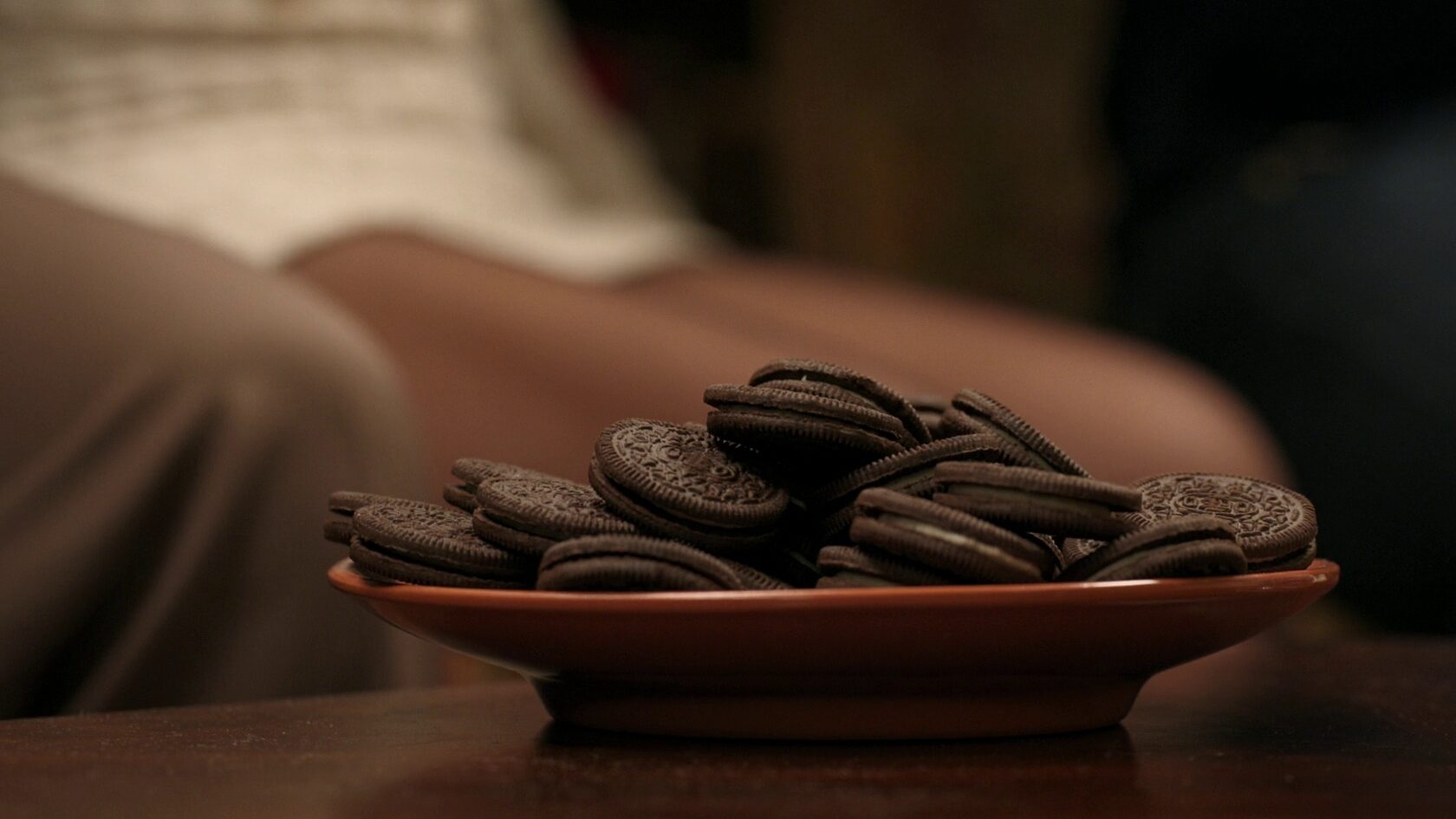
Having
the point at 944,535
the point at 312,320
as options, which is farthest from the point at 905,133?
the point at 944,535

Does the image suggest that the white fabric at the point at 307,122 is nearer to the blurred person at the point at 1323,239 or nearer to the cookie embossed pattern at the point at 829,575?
the blurred person at the point at 1323,239

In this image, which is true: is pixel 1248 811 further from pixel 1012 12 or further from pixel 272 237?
pixel 1012 12

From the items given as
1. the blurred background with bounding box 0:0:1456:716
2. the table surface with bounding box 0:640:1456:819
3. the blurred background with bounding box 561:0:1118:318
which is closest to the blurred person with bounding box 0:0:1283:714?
the blurred background with bounding box 0:0:1456:716

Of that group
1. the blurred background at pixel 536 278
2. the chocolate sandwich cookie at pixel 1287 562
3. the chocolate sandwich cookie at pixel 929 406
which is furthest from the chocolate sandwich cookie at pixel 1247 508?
the blurred background at pixel 536 278

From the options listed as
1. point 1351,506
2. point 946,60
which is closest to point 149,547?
point 1351,506

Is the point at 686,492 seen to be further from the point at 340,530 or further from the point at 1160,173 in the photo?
the point at 1160,173

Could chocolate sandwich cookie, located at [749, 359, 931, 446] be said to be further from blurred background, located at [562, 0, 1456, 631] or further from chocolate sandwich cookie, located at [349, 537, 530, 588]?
blurred background, located at [562, 0, 1456, 631]

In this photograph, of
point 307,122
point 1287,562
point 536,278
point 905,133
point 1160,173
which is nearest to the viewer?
point 1287,562
